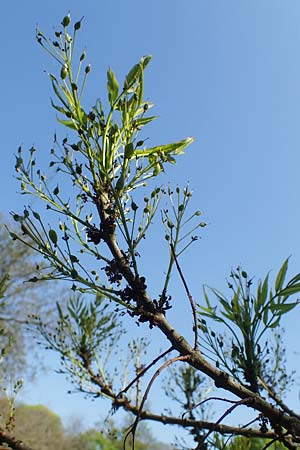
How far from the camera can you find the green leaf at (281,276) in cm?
114

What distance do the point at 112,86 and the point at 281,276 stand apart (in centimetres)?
79

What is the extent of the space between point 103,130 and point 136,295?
0.51m

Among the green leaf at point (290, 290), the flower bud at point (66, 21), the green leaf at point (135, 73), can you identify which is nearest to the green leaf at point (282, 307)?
the green leaf at point (290, 290)

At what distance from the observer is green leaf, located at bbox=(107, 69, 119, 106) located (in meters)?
1.43

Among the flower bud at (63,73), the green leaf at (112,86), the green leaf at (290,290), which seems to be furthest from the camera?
the green leaf at (112,86)

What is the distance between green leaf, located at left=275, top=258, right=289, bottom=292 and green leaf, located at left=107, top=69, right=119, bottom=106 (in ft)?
2.39

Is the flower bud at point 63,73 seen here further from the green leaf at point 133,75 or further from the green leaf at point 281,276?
the green leaf at point 281,276

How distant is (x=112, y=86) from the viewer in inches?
56.4

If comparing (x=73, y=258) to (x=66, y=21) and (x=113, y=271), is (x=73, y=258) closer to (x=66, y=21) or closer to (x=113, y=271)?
(x=113, y=271)

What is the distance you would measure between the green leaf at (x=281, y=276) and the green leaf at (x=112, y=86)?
2.39 feet

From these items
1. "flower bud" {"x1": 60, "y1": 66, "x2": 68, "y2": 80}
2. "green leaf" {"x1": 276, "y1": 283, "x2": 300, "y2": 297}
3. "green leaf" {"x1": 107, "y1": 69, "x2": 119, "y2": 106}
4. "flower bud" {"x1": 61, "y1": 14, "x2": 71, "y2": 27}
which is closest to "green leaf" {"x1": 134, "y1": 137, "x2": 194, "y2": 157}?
"green leaf" {"x1": 107, "y1": 69, "x2": 119, "y2": 106}

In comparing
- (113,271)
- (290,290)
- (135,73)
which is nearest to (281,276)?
(290,290)

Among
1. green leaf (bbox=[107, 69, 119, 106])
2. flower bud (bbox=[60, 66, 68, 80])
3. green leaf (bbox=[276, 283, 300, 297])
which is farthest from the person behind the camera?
green leaf (bbox=[107, 69, 119, 106])

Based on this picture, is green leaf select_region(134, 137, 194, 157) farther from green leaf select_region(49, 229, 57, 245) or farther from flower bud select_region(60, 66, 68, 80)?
green leaf select_region(49, 229, 57, 245)
